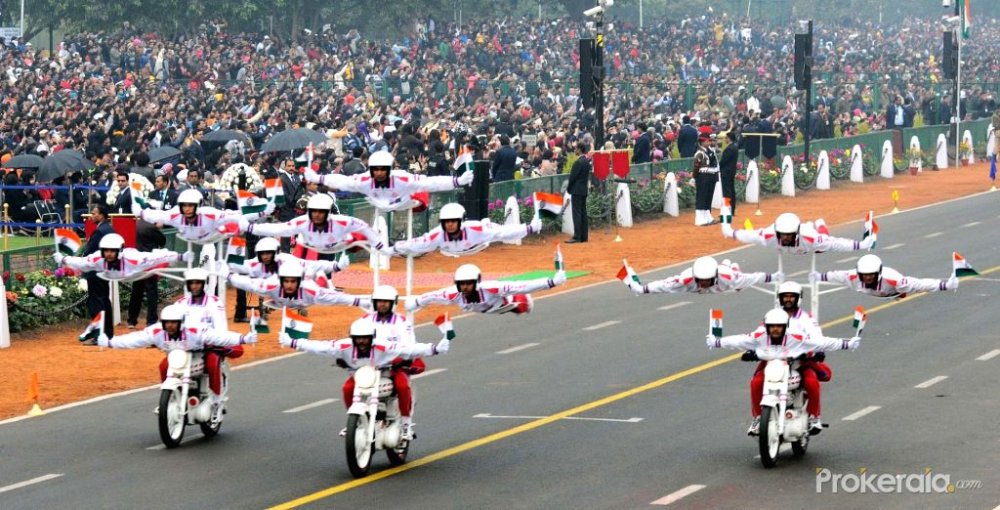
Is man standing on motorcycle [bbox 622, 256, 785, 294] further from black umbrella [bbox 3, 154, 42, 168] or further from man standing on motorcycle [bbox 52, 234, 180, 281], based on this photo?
black umbrella [bbox 3, 154, 42, 168]

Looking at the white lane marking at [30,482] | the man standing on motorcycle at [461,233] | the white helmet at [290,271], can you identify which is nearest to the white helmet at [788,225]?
the man standing on motorcycle at [461,233]

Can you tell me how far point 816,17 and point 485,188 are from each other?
82.3 metres

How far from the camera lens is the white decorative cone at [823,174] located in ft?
154

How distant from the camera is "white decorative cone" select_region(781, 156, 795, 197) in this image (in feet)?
148

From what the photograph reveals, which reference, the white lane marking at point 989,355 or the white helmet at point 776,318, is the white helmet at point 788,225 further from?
the white lane marking at point 989,355

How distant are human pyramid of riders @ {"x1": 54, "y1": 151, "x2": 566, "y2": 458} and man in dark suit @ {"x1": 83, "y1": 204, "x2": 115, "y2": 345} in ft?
12.6

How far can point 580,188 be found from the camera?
116 feet

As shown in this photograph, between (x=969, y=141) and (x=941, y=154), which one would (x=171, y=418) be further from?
(x=969, y=141)

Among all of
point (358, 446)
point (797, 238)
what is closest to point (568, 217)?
point (797, 238)

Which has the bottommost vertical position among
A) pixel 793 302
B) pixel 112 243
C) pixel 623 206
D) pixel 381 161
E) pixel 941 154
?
pixel 623 206

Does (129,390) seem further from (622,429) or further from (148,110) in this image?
(148,110)

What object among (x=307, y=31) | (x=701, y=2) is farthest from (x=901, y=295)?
(x=701, y=2)

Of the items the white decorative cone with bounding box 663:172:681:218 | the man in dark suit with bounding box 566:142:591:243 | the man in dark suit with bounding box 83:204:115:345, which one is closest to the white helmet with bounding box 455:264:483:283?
the man in dark suit with bounding box 83:204:115:345

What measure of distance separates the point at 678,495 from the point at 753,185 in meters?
27.7
